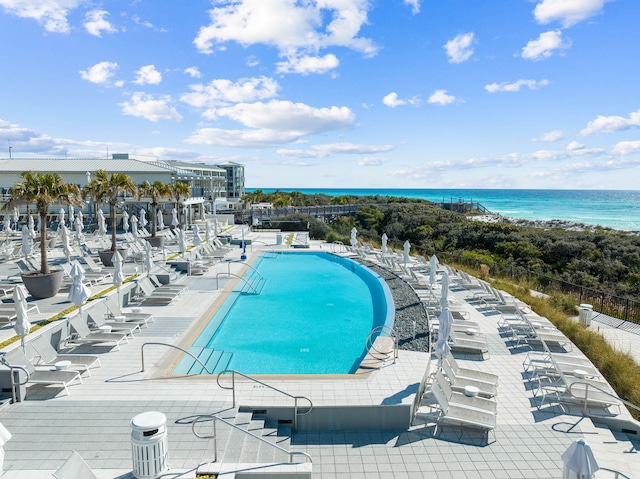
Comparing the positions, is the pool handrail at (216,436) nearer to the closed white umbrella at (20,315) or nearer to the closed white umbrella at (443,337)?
the closed white umbrella at (443,337)

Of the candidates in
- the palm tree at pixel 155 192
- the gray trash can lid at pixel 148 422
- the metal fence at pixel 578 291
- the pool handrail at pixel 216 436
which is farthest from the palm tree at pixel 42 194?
the metal fence at pixel 578 291

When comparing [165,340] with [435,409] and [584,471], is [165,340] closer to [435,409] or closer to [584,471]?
[435,409]

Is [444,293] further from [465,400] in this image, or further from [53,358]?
[53,358]

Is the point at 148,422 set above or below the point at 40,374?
above

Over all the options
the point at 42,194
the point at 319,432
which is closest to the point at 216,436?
the point at 319,432

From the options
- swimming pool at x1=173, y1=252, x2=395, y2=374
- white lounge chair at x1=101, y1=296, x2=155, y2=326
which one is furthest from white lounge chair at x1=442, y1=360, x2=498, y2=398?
white lounge chair at x1=101, y1=296, x2=155, y2=326

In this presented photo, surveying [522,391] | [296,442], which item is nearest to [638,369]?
[522,391]

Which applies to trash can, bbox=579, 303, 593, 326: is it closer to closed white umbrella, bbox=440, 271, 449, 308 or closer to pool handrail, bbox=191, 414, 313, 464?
closed white umbrella, bbox=440, 271, 449, 308
